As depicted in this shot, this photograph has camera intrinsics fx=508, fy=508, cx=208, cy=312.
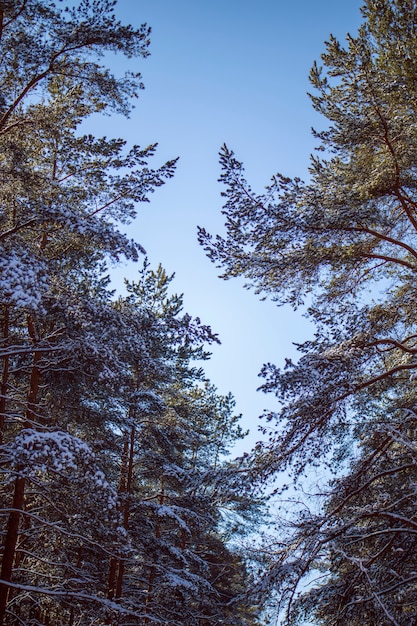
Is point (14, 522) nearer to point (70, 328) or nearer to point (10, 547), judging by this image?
point (10, 547)

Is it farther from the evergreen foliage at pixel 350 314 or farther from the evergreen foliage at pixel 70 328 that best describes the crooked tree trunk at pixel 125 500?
the evergreen foliage at pixel 350 314

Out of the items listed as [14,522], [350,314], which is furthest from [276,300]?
[14,522]

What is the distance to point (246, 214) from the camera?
8.35 meters

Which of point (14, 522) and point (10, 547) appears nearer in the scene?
point (10, 547)

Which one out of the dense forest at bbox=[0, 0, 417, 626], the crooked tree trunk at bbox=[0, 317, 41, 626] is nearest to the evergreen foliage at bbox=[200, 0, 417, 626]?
the dense forest at bbox=[0, 0, 417, 626]

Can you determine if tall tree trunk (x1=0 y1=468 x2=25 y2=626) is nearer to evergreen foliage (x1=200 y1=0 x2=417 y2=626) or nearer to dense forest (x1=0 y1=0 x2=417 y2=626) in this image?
dense forest (x1=0 y1=0 x2=417 y2=626)

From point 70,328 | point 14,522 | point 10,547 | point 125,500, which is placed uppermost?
point 70,328

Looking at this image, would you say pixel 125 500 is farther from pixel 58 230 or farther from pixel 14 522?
pixel 58 230

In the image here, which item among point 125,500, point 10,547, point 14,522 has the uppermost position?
point 125,500

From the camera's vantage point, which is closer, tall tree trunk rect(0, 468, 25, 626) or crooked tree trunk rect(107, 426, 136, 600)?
tall tree trunk rect(0, 468, 25, 626)

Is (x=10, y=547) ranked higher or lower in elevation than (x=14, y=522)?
lower

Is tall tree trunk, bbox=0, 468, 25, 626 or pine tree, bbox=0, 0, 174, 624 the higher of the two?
pine tree, bbox=0, 0, 174, 624

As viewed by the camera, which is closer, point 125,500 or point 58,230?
point 58,230

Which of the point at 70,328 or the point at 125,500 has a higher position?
the point at 70,328
